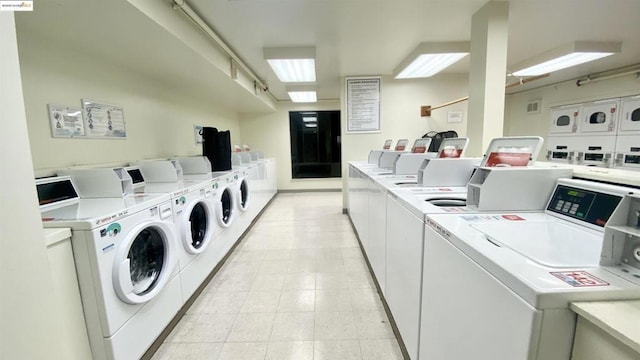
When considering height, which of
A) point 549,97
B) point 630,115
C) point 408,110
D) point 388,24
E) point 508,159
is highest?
point 388,24

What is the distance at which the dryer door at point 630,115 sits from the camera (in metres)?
3.92

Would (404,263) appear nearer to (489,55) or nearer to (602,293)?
(602,293)

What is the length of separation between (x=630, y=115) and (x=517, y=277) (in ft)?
18.7

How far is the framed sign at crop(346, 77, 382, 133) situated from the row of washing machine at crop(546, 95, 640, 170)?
380 cm

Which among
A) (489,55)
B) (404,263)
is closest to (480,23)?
(489,55)

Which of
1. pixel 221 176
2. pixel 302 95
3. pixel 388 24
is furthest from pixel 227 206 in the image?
pixel 302 95

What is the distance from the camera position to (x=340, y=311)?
199 cm

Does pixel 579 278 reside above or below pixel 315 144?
below

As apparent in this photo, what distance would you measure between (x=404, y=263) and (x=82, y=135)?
2.69m

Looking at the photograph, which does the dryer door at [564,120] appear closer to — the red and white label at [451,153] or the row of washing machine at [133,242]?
the red and white label at [451,153]

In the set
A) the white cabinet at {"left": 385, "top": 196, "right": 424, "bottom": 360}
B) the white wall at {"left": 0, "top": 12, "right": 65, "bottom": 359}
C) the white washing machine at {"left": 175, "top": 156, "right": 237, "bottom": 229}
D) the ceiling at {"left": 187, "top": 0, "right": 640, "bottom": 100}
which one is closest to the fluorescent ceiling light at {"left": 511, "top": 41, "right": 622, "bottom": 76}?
the ceiling at {"left": 187, "top": 0, "right": 640, "bottom": 100}

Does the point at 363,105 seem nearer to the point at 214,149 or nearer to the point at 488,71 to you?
the point at 488,71

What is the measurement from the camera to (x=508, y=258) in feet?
2.35

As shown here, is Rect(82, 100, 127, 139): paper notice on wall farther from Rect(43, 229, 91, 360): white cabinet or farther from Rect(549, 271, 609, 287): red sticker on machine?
Rect(549, 271, 609, 287): red sticker on machine
